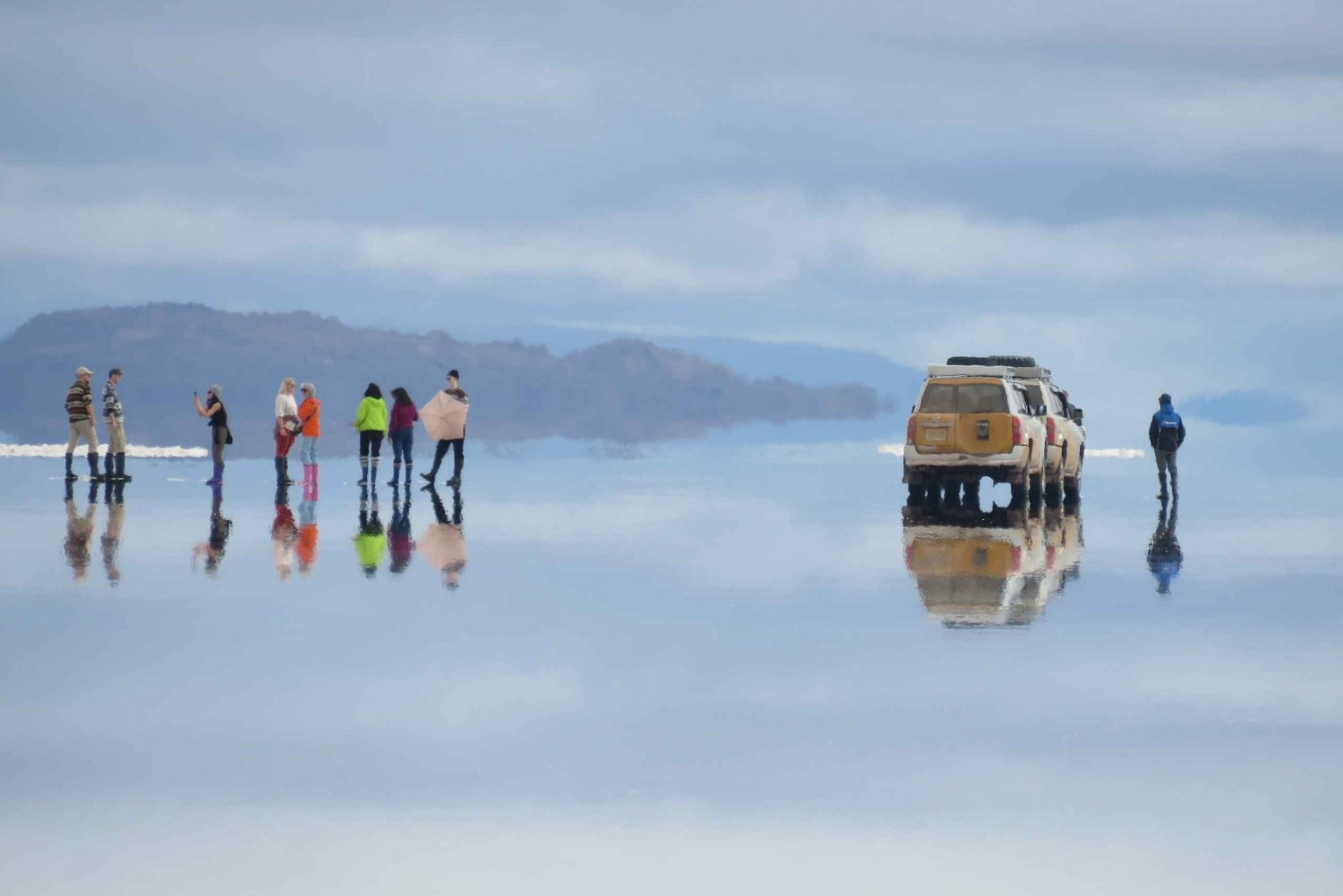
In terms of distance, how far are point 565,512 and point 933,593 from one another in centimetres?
1249

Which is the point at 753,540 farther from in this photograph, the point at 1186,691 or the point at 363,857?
the point at 363,857

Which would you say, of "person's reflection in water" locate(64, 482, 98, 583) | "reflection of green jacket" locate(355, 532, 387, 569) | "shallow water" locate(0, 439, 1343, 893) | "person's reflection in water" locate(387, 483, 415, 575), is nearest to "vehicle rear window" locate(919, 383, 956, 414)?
"person's reflection in water" locate(387, 483, 415, 575)

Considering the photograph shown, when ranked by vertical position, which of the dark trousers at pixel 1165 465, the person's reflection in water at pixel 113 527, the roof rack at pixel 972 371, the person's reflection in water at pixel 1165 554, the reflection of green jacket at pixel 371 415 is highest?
the roof rack at pixel 972 371

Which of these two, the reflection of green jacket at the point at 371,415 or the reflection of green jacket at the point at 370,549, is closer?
the reflection of green jacket at the point at 370,549

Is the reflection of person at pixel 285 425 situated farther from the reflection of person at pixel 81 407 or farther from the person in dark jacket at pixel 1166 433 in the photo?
the person in dark jacket at pixel 1166 433

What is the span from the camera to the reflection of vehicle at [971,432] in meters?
31.3

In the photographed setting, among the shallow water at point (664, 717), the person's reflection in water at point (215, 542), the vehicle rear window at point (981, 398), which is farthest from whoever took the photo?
the vehicle rear window at point (981, 398)

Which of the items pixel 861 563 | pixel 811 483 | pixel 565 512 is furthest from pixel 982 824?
pixel 811 483

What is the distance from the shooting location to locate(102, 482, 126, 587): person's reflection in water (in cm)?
1945

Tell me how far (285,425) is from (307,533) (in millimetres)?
11452

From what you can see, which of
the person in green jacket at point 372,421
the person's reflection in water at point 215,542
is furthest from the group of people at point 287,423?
the person's reflection in water at point 215,542

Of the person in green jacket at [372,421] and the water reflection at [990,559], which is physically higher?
the person in green jacket at [372,421]

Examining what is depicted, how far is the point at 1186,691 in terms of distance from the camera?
12102 mm

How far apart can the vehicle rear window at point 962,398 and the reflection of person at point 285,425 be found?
34.2 ft
